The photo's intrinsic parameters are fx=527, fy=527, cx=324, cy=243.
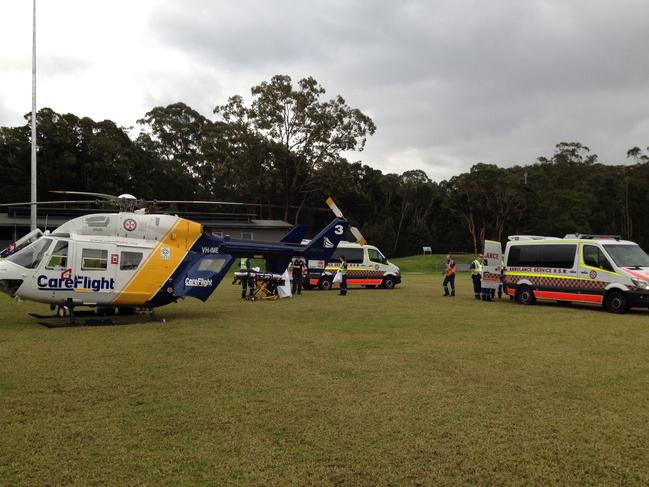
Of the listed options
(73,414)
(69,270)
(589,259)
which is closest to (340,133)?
(589,259)

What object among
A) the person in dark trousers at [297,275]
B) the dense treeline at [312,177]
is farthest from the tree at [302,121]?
the person in dark trousers at [297,275]

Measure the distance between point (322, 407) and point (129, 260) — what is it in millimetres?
8025

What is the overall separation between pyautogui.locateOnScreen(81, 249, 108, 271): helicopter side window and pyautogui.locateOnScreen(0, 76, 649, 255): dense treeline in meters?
32.9

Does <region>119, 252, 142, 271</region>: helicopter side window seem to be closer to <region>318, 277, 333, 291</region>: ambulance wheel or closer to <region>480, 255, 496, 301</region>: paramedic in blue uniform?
<region>480, 255, 496, 301</region>: paramedic in blue uniform

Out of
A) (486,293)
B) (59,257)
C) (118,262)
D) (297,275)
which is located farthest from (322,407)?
(297,275)

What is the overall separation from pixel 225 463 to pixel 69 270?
884cm

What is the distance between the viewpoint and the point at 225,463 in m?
4.11

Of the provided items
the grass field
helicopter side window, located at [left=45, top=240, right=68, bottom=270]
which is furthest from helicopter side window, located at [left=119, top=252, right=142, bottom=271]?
the grass field

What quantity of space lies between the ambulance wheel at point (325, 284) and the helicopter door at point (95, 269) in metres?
12.6

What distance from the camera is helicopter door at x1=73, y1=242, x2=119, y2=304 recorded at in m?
11.6

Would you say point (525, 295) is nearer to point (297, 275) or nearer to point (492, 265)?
point (492, 265)

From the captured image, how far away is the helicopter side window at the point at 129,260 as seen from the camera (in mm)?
12029

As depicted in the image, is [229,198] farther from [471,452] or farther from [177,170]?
[471,452]

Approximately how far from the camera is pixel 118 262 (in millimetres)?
11984
